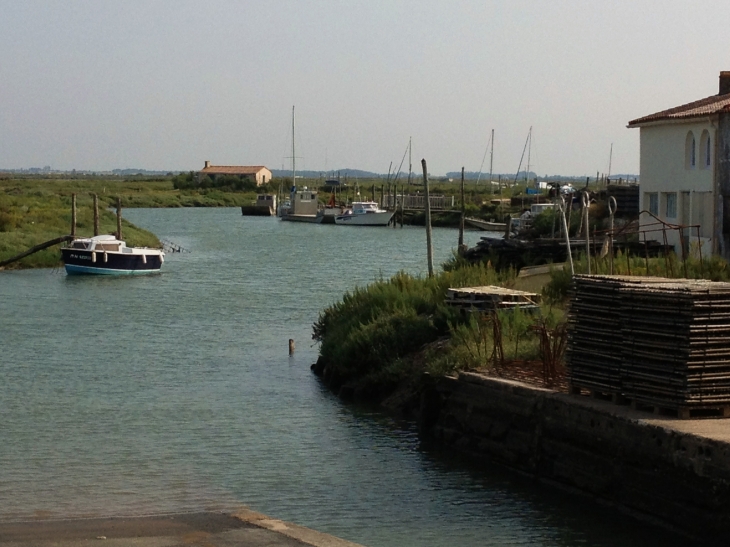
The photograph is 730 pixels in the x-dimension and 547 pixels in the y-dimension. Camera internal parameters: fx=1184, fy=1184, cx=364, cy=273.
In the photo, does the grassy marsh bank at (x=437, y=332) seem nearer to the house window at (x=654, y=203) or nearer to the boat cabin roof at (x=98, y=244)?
the house window at (x=654, y=203)

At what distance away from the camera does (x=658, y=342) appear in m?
15.5

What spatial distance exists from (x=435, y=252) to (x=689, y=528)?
199 feet

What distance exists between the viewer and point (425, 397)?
21312mm

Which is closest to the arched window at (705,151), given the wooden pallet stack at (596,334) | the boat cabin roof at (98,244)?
the wooden pallet stack at (596,334)

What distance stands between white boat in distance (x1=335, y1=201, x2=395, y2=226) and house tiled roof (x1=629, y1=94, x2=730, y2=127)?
264 ft

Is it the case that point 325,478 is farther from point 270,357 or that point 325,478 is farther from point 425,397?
point 270,357

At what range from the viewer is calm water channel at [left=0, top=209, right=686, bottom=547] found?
52.9ft

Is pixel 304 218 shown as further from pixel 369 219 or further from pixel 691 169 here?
pixel 691 169

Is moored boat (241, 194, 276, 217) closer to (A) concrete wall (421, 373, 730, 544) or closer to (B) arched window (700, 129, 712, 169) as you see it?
(B) arched window (700, 129, 712, 169)

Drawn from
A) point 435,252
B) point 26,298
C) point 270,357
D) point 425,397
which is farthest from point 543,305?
point 435,252

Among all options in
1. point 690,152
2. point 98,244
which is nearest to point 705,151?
point 690,152

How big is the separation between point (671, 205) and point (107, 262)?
32.0 meters

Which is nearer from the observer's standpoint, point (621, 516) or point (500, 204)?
point (621, 516)

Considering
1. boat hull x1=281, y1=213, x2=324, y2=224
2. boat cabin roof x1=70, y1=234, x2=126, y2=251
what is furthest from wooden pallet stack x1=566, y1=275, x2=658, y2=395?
boat hull x1=281, y1=213, x2=324, y2=224
